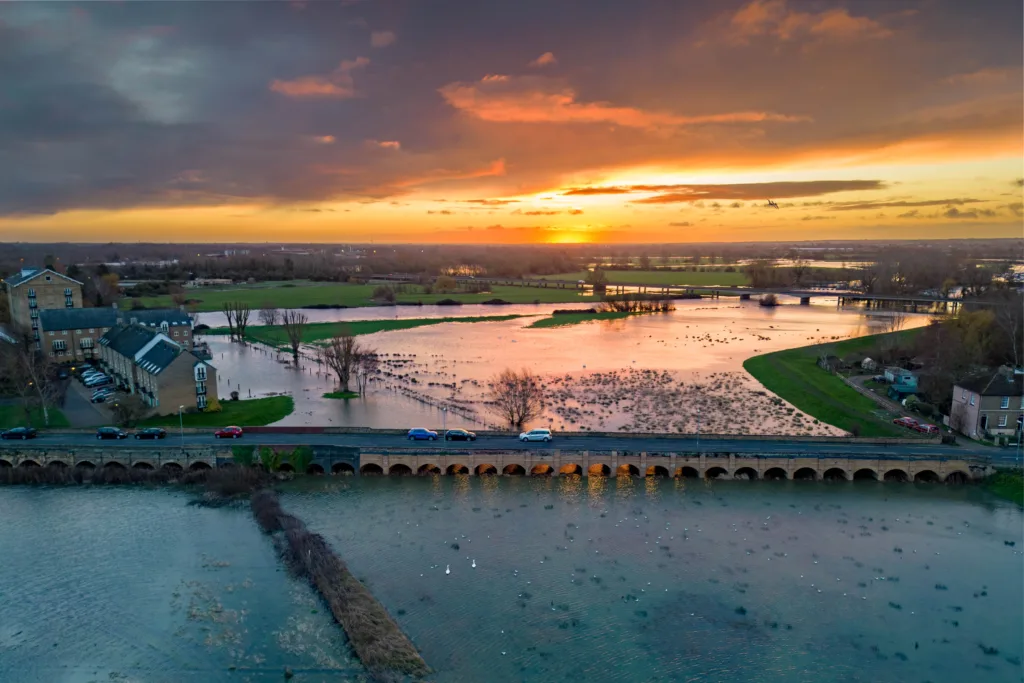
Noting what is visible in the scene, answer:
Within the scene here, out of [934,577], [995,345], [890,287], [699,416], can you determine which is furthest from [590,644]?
[890,287]

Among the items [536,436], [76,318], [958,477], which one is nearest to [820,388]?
[958,477]

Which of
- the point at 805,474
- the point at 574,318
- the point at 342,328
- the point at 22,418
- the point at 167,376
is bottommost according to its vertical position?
the point at 805,474

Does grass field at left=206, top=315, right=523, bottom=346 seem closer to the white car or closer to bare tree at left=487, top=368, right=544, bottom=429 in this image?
bare tree at left=487, top=368, right=544, bottom=429

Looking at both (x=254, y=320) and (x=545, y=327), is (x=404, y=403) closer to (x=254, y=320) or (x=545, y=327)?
(x=545, y=327)

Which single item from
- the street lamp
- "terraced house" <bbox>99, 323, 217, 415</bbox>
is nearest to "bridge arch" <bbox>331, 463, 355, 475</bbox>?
the street lamp

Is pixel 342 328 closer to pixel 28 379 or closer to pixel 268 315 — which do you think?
pixel 268 315

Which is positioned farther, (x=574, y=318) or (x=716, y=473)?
(x=574, y=318)

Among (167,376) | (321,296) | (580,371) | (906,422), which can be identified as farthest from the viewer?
(321,296)
